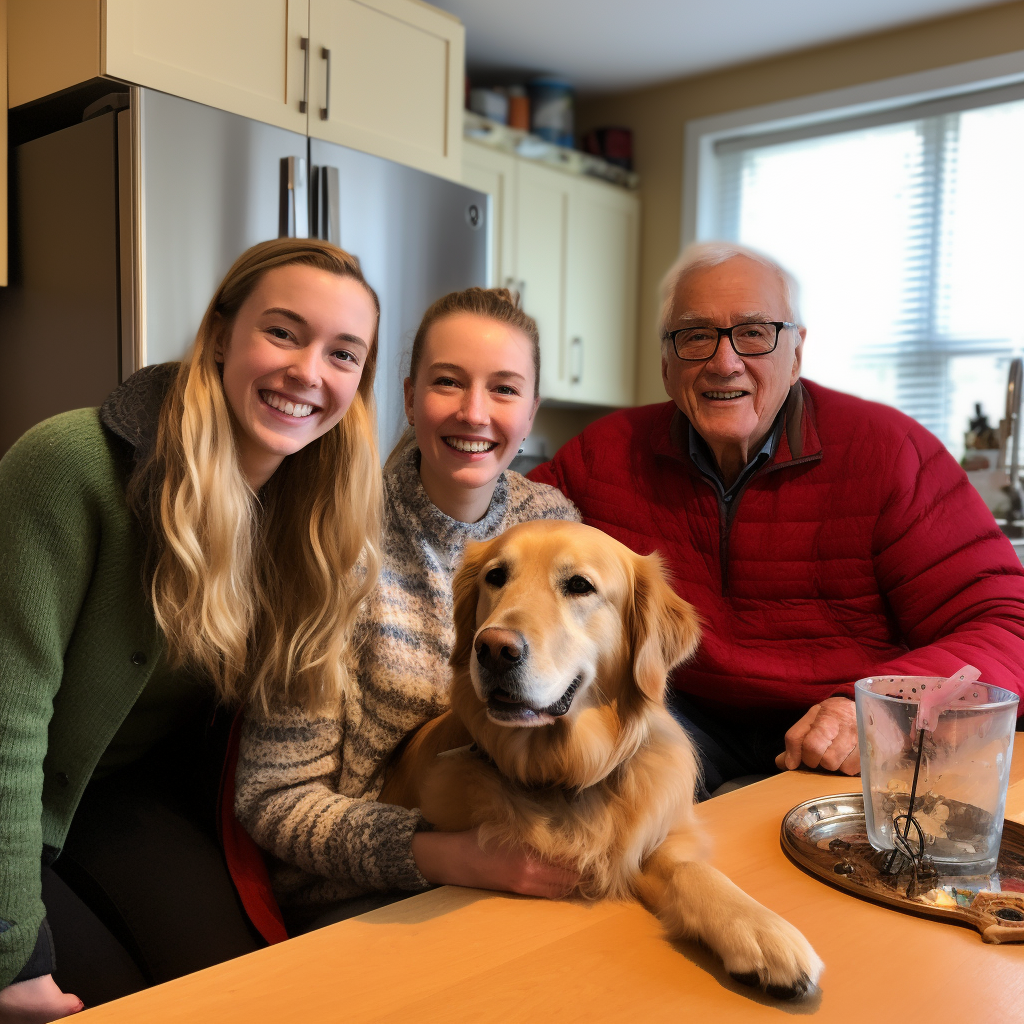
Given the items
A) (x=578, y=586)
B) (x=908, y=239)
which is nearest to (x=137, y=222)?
(x=578, y=586)

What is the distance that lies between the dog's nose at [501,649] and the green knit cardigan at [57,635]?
1.53 feet

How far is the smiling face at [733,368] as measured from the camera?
1.74m

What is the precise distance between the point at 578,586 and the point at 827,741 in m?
0.40

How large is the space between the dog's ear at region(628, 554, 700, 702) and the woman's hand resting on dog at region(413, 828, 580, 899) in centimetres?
29

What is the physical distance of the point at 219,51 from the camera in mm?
2738

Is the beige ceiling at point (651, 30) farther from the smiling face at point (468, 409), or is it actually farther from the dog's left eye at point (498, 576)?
the dog's left eye at point (498, 576)

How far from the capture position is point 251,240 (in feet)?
9.05

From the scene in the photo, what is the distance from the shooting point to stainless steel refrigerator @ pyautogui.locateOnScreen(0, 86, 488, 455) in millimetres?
2498

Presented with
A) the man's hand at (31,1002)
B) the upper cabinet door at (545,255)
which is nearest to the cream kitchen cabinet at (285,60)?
the upper cabinet door at (545,255)

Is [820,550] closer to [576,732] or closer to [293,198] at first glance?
[576,732]

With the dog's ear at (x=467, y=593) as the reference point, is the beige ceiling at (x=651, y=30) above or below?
above

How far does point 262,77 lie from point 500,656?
2505 mm

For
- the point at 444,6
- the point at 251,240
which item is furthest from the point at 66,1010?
the point at 444,6

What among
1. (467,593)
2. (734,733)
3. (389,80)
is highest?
(389,80)
